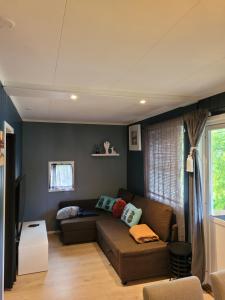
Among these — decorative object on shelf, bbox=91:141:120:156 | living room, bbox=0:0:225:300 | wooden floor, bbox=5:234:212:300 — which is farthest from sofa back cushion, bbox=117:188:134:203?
wooden floor, bbox=5:234:212:300

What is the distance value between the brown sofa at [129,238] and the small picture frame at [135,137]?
107 cm

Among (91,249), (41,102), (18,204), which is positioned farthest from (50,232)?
(41,102)

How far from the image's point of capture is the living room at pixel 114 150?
1366 millimetres

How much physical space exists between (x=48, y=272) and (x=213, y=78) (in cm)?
336

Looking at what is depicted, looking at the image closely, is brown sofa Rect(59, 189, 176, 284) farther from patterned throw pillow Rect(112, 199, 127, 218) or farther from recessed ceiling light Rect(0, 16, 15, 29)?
recessed ceiling light Rect(0, 16, 15, 29)

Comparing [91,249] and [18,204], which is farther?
[91,249]

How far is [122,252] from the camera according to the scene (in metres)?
2.97

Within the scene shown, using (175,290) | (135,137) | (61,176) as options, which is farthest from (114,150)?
(175,290)

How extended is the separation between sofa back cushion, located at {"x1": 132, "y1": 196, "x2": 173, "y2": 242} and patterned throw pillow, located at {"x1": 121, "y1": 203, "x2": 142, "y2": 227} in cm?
11

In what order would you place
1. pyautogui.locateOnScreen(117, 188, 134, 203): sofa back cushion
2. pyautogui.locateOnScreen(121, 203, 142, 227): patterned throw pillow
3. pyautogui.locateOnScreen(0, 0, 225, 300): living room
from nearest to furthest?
pyautogui.locateOnScreen(0, 0, 225, 300): living room < pyautogui.locateOnScreen(121, 203, 142, 227): patterned throw pillow < pyautogui.locateOnScreen(117, 188, 134, 203): sofa back cushion

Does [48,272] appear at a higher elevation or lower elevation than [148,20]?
lower

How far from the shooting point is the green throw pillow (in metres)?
4.90

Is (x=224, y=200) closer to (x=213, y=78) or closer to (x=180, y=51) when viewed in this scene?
(x=213, y=78)

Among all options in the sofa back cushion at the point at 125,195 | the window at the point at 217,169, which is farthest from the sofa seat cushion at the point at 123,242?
the window at the point at 217,169
